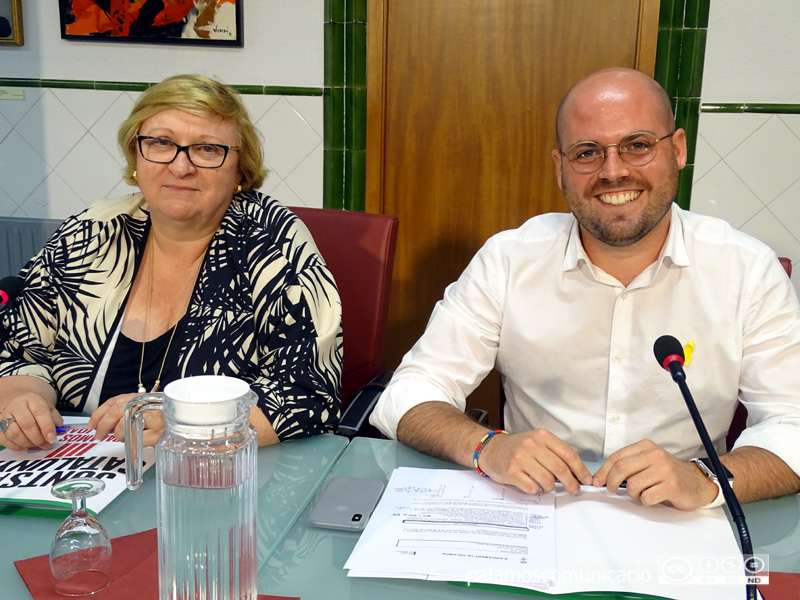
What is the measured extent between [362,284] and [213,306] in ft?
1.17

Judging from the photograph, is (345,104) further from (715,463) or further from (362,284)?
(715,463)

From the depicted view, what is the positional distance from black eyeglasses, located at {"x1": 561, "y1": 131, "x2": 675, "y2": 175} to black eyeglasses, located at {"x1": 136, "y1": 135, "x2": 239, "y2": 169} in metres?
0.70

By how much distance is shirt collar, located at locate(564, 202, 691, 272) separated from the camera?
1320mm

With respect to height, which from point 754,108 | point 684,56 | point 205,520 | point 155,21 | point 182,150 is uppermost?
point 155,21

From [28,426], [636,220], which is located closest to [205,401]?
[28,426]

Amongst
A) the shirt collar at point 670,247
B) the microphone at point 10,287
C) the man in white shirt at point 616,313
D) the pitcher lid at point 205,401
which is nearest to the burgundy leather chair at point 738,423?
the man in white shirt at point 616,313

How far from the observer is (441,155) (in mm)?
2555

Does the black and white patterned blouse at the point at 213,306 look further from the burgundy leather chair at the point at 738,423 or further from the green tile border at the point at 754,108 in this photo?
the green tile border at the point at 754,108

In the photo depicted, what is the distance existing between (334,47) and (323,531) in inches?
77.8

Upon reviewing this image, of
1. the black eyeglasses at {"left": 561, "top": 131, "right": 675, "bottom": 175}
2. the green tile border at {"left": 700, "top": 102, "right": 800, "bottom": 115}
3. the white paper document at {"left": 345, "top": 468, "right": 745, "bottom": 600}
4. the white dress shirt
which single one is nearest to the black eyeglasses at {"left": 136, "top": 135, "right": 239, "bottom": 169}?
the white dress shirt

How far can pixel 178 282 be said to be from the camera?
1528 millimetres

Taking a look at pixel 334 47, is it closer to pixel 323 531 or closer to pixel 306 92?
pixel 306 92

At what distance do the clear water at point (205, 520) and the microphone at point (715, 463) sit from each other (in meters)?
0.48

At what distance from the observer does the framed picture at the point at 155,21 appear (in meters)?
2.51
